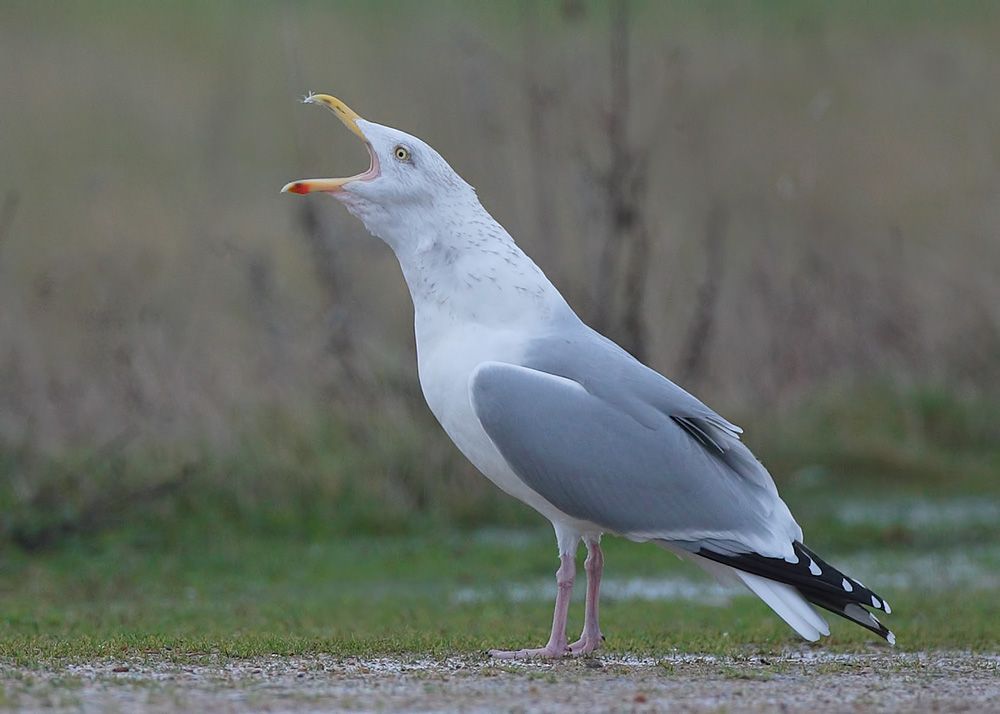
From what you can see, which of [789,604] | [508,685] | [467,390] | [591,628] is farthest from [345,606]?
[508,685]

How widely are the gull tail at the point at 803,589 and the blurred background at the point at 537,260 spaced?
5.05 metres

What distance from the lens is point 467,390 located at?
6.16 metres

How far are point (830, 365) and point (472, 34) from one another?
371cm

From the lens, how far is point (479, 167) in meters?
13.5

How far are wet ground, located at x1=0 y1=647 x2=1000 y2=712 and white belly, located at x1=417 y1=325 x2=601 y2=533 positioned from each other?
0.61m

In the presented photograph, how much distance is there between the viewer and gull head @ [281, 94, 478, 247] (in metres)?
6.64

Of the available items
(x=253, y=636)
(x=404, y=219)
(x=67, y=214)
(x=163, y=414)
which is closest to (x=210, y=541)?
(x=163, y=414)

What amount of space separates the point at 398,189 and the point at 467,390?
92cm

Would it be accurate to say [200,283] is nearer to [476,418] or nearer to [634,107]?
[634,107]

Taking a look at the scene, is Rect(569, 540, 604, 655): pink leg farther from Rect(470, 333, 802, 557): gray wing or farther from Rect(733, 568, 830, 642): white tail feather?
Rect(733, 568, 830, 642): white tail feather

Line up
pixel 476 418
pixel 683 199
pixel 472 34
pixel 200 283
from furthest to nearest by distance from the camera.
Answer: pixel 683 199 < pixel 200 283 < pixel 472 34 < pixel 476 418

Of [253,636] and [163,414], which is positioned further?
[163,414]

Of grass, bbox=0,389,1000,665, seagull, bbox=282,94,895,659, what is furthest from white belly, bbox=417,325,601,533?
grass, bbox=0,389,1000,665

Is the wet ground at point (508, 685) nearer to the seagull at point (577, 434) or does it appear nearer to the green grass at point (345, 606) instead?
the seagull at point (577, 434)
